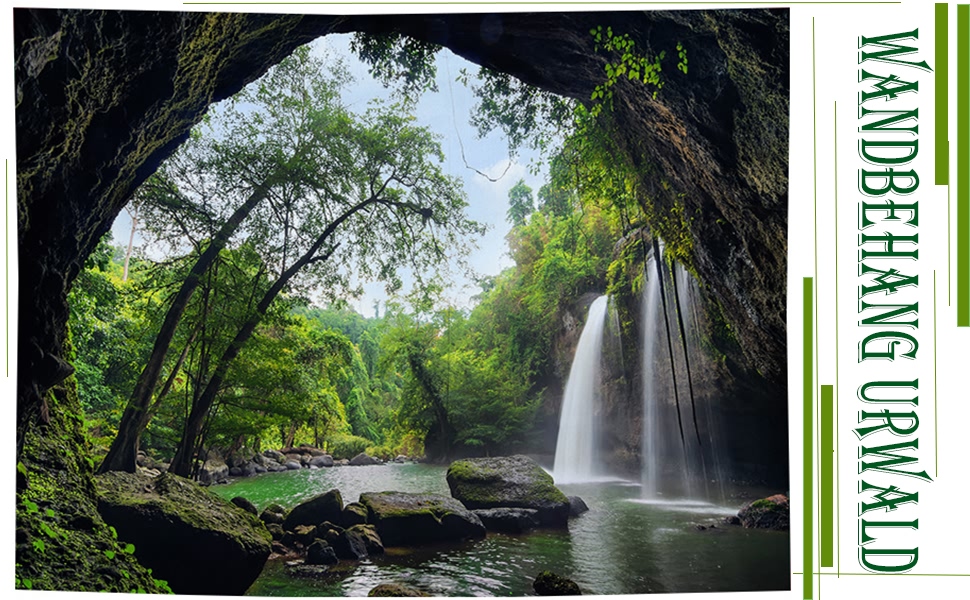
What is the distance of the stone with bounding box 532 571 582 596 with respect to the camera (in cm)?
373

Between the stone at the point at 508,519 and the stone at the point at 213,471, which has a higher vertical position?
the stone at the point at 213,471

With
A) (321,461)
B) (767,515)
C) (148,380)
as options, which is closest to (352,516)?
(148,380)

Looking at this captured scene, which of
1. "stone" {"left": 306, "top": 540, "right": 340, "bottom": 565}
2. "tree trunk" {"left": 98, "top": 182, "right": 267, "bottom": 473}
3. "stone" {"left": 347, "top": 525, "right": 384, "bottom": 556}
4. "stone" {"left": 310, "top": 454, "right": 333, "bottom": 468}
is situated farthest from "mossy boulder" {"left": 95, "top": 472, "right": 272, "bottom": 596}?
"stone" {"left": 310, "top": 454, "right": 333, "bottom": 468}

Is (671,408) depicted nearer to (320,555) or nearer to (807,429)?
(807,429)

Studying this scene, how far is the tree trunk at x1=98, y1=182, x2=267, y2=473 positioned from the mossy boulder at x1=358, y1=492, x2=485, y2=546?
205 cm

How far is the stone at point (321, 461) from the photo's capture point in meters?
8.27

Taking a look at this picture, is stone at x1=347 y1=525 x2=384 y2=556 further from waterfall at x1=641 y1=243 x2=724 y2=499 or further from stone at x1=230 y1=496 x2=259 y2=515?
waterfall at x1=641 y1=243 x2=724 y2=499

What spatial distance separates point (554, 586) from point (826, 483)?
72.5 inches

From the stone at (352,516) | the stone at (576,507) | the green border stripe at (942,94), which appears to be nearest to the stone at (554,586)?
Answer: the stone at (352,516)

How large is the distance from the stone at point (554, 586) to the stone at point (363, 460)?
5.12 m

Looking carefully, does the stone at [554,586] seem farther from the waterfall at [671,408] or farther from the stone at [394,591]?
the waterfall at [671,408]

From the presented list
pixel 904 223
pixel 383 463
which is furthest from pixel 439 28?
pixel 383 463

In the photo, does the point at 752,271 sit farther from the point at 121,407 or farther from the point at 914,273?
the point at 121,407

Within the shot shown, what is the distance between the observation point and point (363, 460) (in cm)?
864
